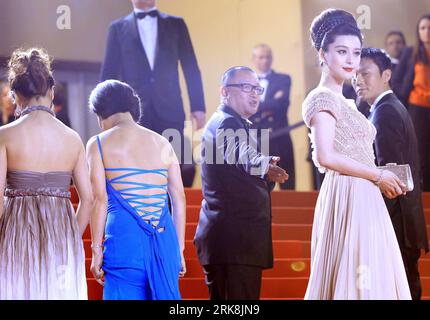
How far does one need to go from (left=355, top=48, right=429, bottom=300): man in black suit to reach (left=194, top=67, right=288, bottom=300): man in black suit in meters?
0.93

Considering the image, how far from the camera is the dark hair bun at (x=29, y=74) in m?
5.35

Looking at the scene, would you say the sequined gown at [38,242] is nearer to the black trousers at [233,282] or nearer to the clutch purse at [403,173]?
the black trousers at [233,282]

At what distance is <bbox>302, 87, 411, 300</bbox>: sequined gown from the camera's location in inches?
212

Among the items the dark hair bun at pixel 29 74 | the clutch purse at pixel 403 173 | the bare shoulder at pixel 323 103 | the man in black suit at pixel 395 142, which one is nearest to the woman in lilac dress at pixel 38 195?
the dark hair bun at pixel 29 74

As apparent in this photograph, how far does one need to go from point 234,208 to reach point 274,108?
317 centimetres

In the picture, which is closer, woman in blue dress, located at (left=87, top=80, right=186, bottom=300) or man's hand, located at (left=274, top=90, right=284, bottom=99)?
woman in blue dress, located at (left=87, top=80, right=186, bottom=300)

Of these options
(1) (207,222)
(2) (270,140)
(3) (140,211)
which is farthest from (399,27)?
(3) (140,211)

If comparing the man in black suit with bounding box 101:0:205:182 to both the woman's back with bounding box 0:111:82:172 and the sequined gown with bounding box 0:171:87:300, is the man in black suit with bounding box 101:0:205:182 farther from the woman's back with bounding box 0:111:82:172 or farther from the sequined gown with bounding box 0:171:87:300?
the sequined gown with bounding box 0:171:87:300

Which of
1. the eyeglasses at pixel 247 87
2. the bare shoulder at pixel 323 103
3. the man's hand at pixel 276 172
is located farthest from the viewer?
the eyeglasses at pixel 247 87

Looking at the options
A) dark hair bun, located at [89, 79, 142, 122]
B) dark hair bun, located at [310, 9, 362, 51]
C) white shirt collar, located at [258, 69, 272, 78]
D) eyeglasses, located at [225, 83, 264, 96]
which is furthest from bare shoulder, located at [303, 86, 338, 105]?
white shirt collar, located at [258, 69, 272, 78]

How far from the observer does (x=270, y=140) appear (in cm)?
902

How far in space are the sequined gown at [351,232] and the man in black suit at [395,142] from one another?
98cm

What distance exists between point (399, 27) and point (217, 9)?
1916 mm
